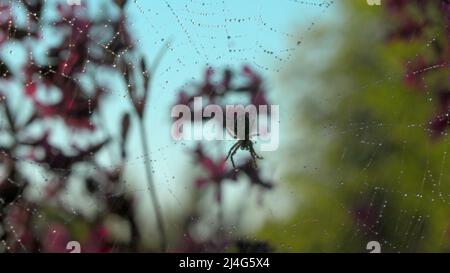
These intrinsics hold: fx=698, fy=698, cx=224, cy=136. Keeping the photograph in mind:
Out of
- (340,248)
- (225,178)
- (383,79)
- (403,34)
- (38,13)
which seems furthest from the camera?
(383,79)

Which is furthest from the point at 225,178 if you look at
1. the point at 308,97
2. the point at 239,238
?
the point at 308,97

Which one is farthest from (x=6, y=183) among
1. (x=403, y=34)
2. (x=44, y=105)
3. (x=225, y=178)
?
(x=403, y=34)

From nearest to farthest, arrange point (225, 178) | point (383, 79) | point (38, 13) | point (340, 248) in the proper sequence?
point (38, 13), point (225, 178), point (340, 248), point (383, 79)

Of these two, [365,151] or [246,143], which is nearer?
[246,143]

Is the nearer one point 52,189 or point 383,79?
point 52,189

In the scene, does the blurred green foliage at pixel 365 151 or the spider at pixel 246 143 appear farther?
the blurred green foliage at pixel 365 151

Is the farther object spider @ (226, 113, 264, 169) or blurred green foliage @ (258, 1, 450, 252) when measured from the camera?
blurred green foliage @ (258, 1, 450, 252)

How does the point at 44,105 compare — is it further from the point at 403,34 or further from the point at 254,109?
the point at 403,34

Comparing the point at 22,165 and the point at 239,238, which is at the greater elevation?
the point at 22,165

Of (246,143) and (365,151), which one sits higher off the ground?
(246,143)

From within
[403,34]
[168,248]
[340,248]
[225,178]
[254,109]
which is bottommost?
[340,248]
